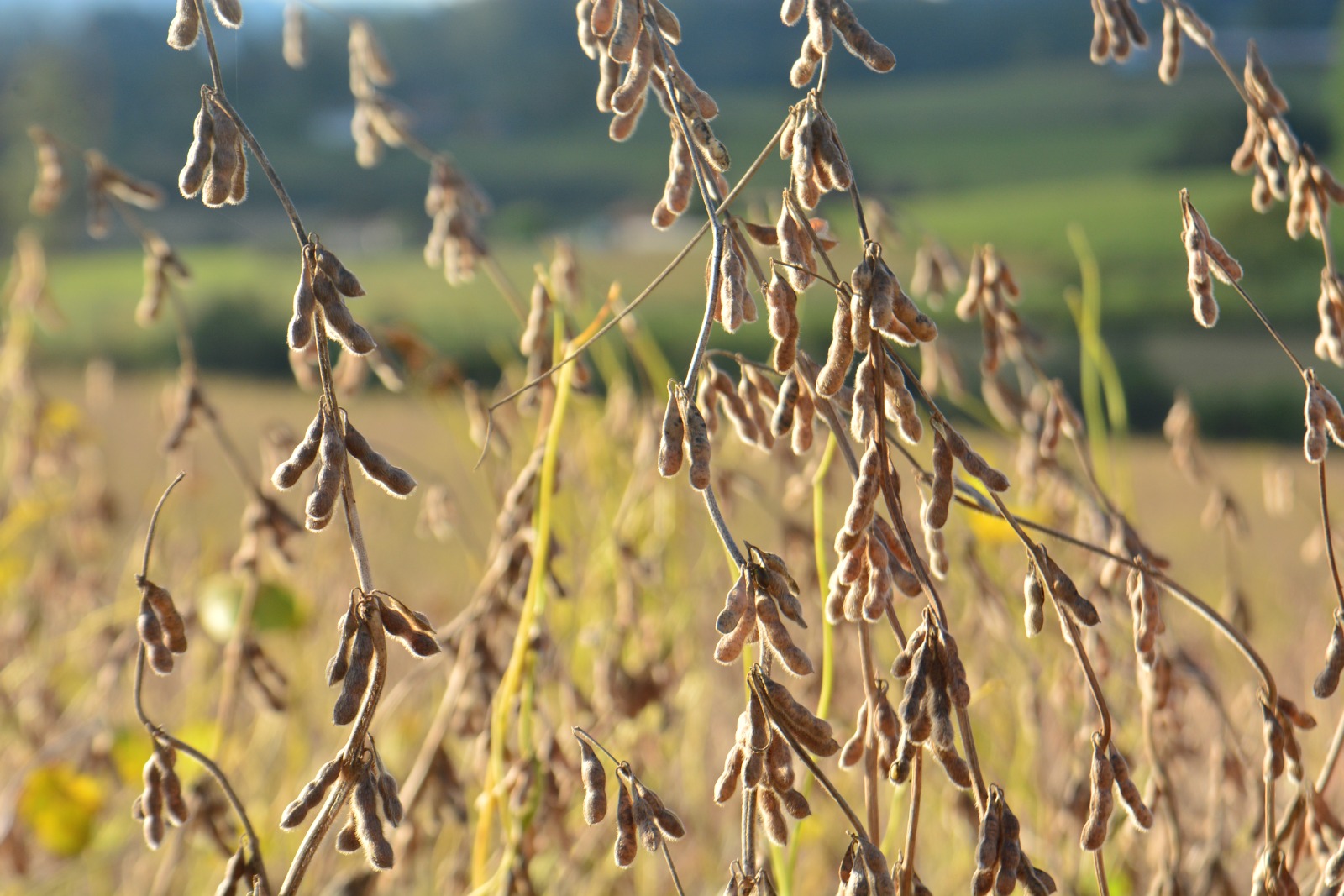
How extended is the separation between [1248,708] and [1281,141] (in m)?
0.49

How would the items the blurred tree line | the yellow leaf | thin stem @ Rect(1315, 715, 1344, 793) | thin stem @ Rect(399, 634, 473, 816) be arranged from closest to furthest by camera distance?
thin stem @ Rect(1315, 715, 1344, 793) → thin stem @ Rect(399, 634, 473, 816) → the yellow leaf → the blurred tree line

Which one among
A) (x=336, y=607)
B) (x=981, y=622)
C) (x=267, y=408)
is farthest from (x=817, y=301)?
(x=981, y=622)

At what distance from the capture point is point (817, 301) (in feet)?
19.1

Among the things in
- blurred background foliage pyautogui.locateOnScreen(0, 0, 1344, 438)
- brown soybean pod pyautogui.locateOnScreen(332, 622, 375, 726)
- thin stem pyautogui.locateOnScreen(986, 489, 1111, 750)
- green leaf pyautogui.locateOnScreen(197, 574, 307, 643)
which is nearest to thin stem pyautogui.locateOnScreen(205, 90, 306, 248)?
brown soybean pod pyautogui.locateOnScreen(332, 622, 375, 726)

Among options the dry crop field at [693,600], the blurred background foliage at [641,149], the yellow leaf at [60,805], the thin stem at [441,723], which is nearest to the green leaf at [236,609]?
the dry crop field at [693,600]

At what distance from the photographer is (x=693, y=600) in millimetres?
953

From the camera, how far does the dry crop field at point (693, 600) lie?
0.30 metres

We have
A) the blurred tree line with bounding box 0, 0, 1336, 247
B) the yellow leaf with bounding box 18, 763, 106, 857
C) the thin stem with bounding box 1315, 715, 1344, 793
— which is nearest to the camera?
the thin stem with bounding box 1315, 715, 1344, 793

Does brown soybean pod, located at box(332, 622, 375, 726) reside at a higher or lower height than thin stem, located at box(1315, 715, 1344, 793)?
higher

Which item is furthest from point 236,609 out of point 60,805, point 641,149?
point 641,149

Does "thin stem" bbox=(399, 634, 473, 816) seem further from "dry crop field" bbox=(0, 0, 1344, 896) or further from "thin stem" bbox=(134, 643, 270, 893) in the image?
"thin stem" bbox=(134, 643, 270, 893)

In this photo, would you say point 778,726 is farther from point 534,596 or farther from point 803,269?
point 534,596

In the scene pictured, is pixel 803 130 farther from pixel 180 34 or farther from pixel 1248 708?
pixel 1248 708

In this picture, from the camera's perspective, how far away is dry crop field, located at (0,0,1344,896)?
30 centimetres
